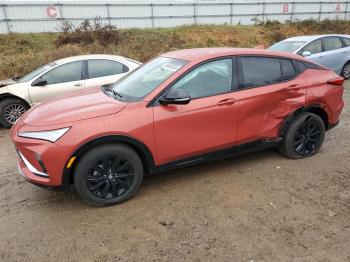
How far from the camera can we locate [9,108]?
7.35 m

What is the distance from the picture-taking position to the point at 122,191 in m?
3.86

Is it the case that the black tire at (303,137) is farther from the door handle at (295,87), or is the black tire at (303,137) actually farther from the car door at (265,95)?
the door handle at (295,87)

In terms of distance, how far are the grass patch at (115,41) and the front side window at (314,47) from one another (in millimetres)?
7342

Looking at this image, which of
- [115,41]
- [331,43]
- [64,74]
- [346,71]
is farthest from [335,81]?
[115,41]

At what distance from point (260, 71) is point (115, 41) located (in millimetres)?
13223

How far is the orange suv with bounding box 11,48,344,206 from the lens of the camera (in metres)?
3.56

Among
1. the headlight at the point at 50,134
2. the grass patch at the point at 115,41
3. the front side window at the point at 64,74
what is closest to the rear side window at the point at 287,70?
the headlight at the point at 50,134

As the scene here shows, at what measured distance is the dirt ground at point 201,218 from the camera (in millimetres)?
3078

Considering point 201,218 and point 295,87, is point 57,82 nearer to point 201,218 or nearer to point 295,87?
point 295,87

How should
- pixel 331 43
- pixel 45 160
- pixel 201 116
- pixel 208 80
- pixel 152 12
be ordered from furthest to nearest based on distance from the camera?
pixel 152 12, pixel 331 43, pixel 208 80, pixel 201 116, pixel 45 160

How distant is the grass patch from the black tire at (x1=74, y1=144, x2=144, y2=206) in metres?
10.5

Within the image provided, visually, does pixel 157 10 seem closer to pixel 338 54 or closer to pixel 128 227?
pixel 338 54

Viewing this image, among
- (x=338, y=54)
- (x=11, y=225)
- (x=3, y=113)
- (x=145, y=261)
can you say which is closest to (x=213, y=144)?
(x=145, y=261)

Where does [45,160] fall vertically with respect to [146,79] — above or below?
below
